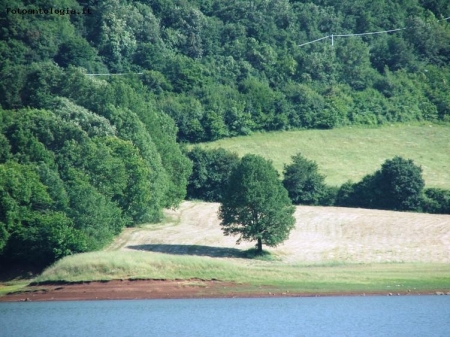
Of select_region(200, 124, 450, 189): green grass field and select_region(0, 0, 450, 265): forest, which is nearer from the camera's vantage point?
select_region(0, 0, 450, 265): forest

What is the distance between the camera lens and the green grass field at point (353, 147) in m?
117

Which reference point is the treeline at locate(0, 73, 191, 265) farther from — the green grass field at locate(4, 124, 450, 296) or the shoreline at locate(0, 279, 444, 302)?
the shoreline at locate(0, 279, 444, 302)

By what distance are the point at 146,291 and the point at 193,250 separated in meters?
17.4

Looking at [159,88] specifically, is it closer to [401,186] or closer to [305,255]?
[401,186]

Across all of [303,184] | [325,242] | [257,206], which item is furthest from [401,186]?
[257,206]

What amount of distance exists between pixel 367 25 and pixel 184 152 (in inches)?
2806

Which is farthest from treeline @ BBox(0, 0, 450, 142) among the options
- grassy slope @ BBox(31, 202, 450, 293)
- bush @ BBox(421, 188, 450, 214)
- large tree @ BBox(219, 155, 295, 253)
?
large tree @ BBox(219, 155, 295, 253)

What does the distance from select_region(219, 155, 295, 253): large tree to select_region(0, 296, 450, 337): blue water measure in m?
18.5

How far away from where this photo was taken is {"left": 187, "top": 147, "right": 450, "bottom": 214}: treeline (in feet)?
325

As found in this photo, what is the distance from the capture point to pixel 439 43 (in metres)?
163

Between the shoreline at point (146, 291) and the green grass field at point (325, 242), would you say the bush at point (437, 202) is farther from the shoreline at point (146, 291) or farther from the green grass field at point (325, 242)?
the shoreline at point (146, 291)

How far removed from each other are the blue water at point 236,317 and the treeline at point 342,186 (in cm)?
3894

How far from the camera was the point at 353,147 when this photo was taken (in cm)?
12631

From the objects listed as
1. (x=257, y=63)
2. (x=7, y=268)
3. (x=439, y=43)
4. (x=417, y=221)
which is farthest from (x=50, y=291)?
(x=439, y=43)
